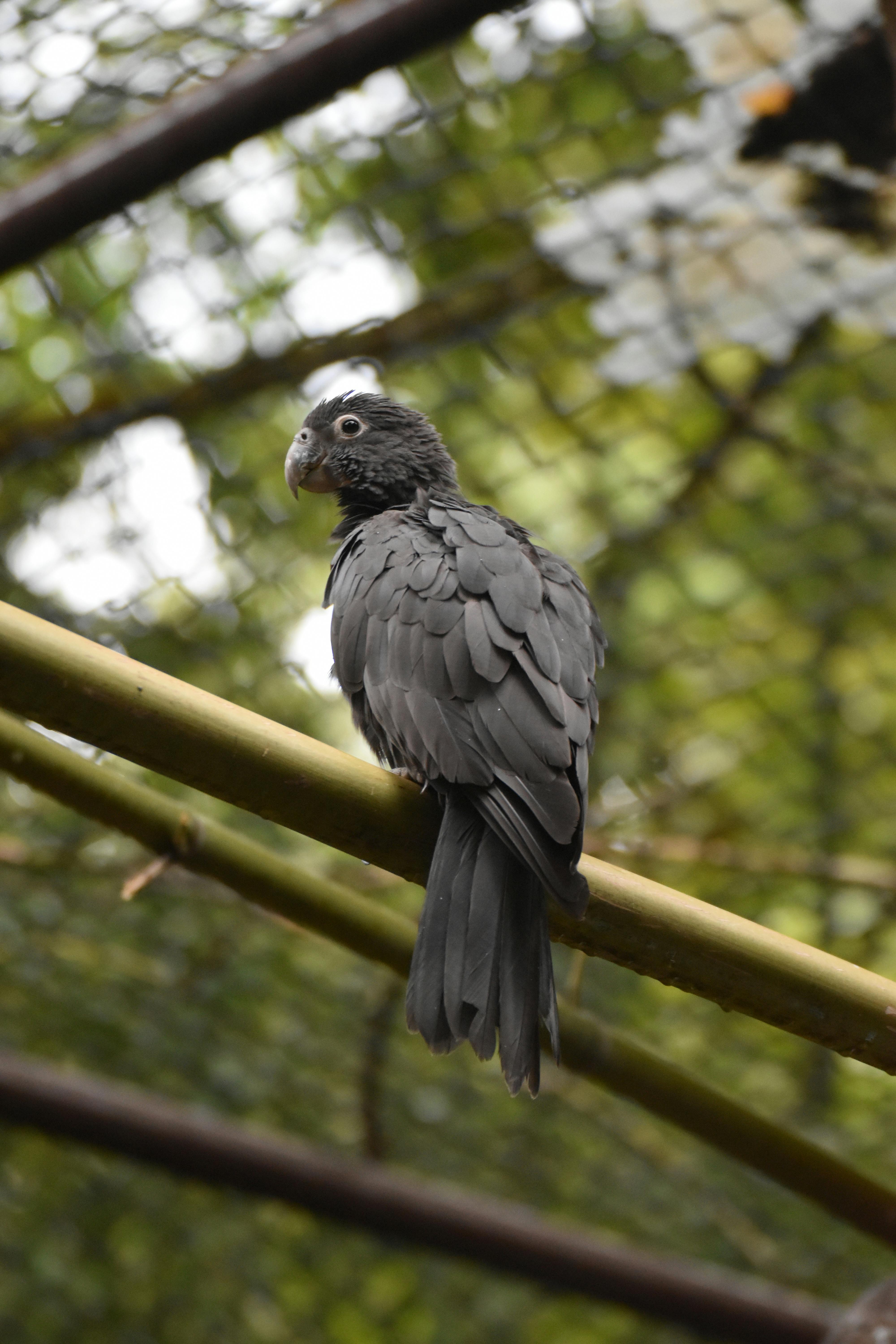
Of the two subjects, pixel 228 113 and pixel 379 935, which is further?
pixel 379 935

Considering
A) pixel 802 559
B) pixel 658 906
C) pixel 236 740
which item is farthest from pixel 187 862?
pixel 802 559

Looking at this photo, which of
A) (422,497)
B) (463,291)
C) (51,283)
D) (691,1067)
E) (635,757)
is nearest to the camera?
(422,497)

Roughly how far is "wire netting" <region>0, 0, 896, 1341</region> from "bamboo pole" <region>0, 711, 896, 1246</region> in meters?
0.76

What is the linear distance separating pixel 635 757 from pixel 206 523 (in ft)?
4.07

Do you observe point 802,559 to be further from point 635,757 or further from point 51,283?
point 51,283

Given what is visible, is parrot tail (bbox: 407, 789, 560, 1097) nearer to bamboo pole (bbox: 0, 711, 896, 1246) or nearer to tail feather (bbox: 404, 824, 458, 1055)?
tail feather (bbox: 404, 824, 458, 1055)

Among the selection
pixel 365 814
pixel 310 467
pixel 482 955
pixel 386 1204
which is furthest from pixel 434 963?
pixel 386 1204

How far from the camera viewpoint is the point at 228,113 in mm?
1480

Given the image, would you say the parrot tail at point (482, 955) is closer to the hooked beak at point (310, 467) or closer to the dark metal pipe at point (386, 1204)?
the hooked beak at point (310, 467)

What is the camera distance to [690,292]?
2311mm

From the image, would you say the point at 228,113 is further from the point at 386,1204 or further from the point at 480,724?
the point at 386,1204

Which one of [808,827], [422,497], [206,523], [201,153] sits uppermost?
[201,153]

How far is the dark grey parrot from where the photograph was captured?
3.92ft

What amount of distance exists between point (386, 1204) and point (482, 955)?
156 centimetres
